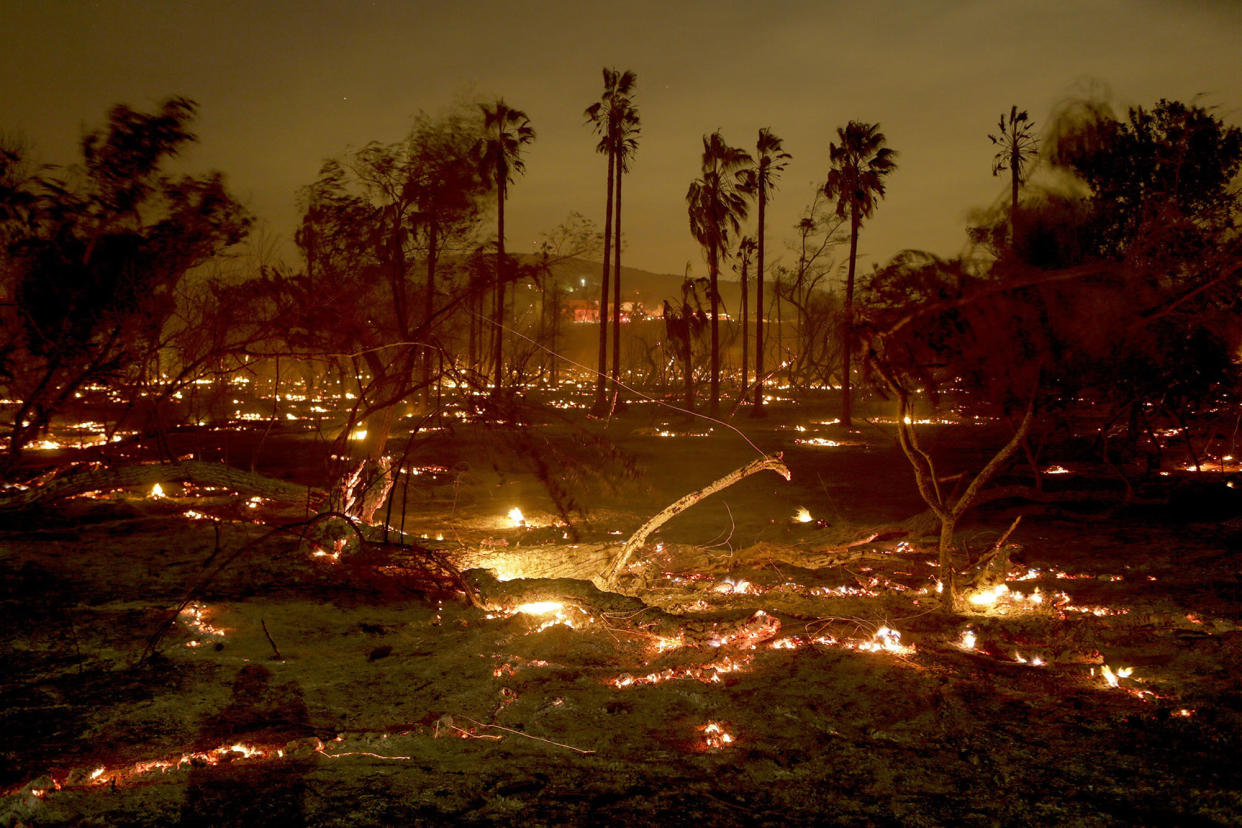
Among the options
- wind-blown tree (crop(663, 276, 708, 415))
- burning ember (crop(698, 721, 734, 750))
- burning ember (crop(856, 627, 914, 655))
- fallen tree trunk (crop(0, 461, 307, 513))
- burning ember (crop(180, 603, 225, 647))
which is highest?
wind-blown tree (crop(663, 276, 708, 415))

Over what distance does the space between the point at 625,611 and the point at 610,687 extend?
123cm

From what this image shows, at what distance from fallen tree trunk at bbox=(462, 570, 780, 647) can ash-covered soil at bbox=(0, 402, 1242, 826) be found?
71 mm

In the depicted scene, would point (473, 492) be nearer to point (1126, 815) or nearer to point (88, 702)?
point (88, 702)

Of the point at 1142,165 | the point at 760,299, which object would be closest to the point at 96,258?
the point at 1142,165

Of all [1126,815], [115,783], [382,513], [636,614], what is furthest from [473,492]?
[1126,815]

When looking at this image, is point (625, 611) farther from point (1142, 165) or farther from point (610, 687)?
point (1142, 165)

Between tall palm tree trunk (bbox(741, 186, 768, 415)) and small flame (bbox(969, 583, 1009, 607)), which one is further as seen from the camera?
tall palm tree trunk (bbox(741, 186, 768, 415))

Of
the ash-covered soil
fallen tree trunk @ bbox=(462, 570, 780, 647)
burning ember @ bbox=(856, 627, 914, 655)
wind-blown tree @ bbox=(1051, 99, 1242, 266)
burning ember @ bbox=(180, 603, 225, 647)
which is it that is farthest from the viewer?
wind-blown tree @ bbox=(1051, 99, 1242, 266)

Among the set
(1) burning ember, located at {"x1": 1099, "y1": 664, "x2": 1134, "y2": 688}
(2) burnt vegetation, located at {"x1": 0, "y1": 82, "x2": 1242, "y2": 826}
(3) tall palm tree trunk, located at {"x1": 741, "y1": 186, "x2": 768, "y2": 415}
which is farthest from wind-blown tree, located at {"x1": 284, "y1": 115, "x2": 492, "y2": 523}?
(3) tall palm tree trunk, located at {"x1": 741, "y1": 186, "x2": 768, "y2": 415}

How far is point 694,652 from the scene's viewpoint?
568 cm

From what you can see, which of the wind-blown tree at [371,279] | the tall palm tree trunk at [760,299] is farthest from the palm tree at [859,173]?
the wind-blown tree at [371,279]

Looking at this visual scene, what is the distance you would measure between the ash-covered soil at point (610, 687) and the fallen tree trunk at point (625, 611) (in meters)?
0.07

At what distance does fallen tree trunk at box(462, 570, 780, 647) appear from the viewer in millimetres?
5953

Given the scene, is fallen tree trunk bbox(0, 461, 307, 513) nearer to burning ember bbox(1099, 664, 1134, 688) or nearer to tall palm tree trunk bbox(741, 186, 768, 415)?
burning ember bbox(1099, 664, 1134, 688)
